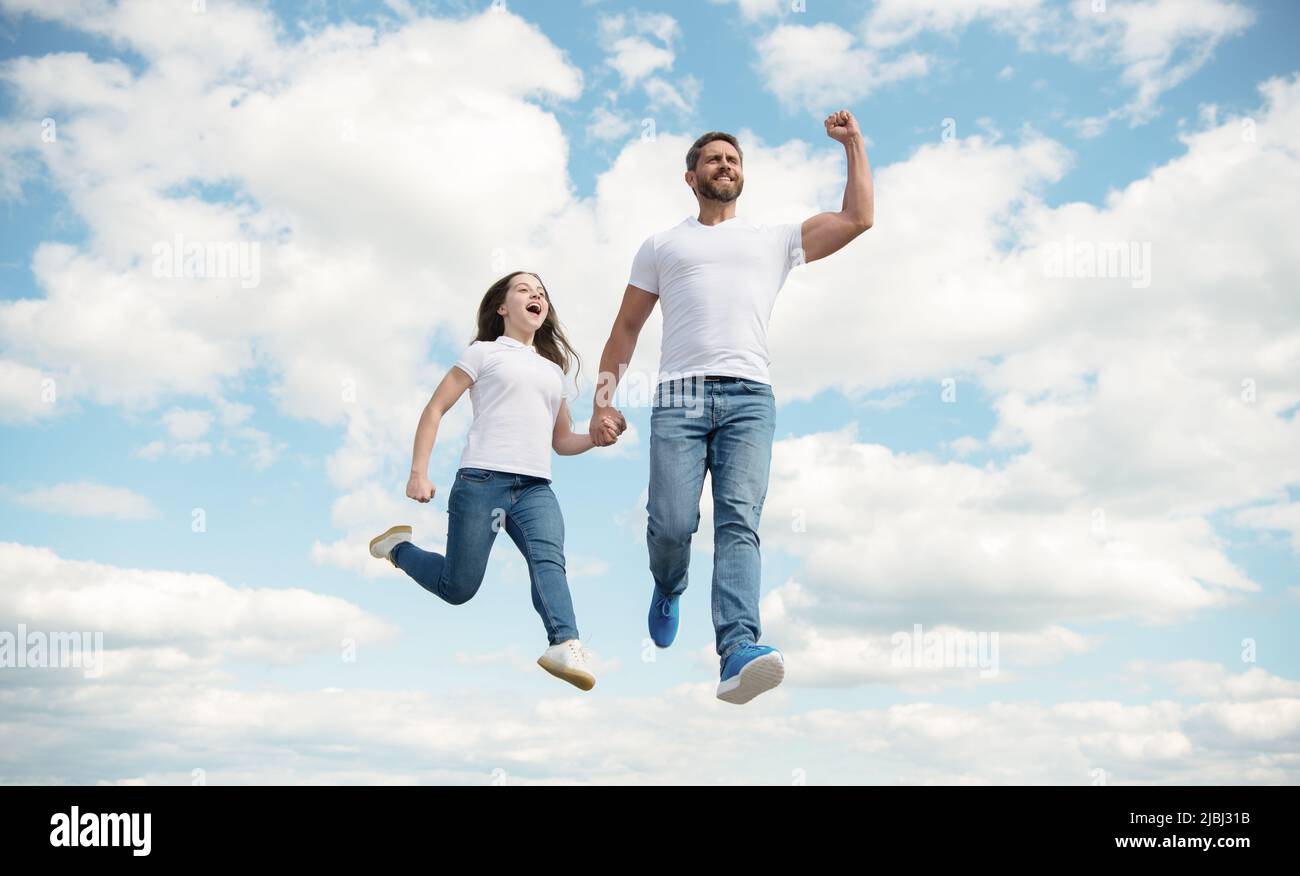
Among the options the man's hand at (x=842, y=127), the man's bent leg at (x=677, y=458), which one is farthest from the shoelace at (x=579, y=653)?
the man's hand at (x=842, y=127)

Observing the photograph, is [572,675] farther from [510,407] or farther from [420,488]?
[510,407]

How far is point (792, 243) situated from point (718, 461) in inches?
55.8

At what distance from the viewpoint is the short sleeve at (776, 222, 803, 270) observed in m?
6.72

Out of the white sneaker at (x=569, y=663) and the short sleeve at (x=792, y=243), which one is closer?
the short sleeve at (x=792, y=243)

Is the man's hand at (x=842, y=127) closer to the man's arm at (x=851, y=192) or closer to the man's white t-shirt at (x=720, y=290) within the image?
the man's arm at (x=851, y=192)

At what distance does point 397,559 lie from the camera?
8219 mm

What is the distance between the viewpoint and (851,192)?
255 inches

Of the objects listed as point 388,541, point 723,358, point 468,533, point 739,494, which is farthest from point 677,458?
point 388,541

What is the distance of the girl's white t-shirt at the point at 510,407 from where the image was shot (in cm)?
754

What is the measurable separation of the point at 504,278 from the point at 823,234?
259 cm
